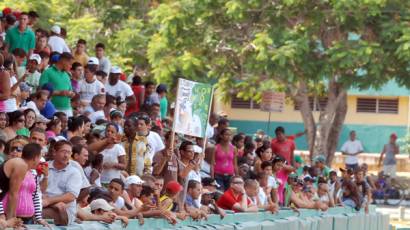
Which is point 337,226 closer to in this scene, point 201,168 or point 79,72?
point 201,168

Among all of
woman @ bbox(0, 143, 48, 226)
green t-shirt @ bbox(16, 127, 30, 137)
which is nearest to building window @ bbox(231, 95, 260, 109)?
green t-shirt @ bbox(16, 127, 30, 137)

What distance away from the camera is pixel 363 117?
2228 inches

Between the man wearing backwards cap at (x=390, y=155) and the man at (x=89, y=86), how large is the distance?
65.1ft

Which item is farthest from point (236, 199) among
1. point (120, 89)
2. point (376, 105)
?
point (376, 105)

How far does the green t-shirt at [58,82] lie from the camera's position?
2038 centimetres

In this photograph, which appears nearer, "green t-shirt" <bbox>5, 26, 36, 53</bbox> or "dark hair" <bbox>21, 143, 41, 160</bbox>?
"dark hair" <bbox>21, 143, 41, 160</bbox>

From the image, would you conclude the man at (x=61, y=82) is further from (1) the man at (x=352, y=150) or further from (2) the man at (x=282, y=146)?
(1) the man at (x=352, y=150)

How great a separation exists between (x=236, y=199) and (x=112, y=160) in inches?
95.4

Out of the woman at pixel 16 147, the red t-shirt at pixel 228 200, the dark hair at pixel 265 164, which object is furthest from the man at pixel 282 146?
the woman at pixel 16 147

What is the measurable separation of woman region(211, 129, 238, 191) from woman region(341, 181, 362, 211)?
4929 millimetres

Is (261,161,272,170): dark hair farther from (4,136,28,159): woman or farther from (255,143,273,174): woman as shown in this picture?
(4,136,28,159): woman

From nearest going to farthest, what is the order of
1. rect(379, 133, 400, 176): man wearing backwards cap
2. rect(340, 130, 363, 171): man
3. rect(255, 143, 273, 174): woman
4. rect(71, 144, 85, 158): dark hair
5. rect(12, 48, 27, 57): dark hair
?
rect(71, 144, 85, 158): dark hair < rect(12, 48, 27, 57): dark hair < rect(255, 143, 273, 174): woman < rect(340, 130, 363, 171): man < rect(379, 133, 400, 176): man wearing backwards cap

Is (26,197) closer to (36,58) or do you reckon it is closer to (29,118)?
(29,118)

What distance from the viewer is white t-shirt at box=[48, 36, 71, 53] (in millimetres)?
23475
